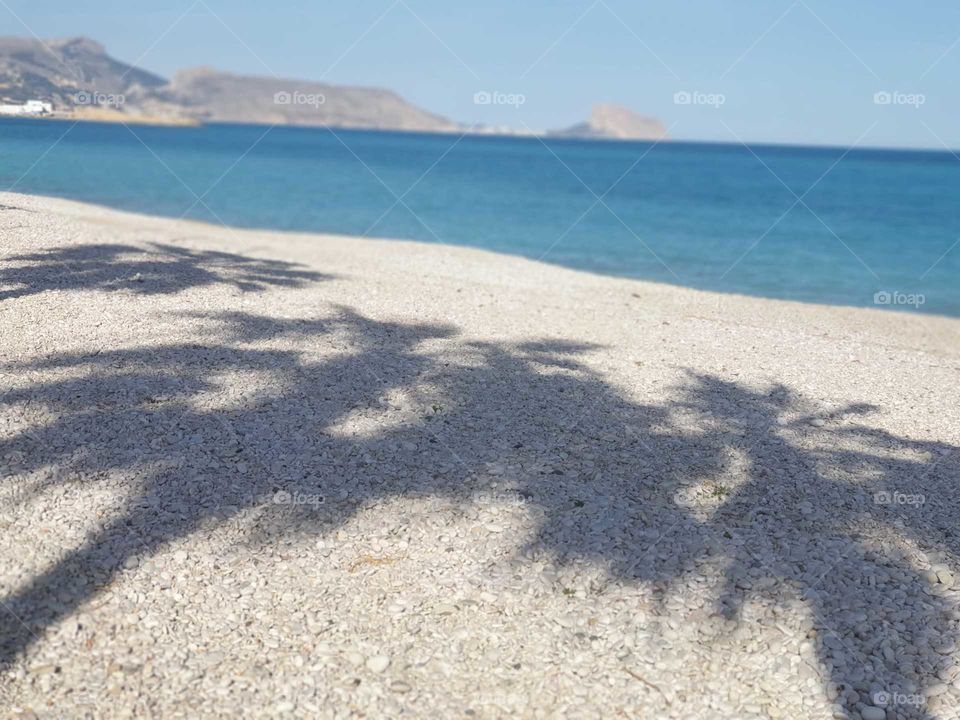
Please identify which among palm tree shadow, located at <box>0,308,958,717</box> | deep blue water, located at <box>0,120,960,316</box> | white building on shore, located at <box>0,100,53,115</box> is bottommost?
deep blue water, located at <box>0,120,960,316</box>

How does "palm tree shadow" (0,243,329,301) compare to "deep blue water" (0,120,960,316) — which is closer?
"palm tree shadow" (0,243,329,301)

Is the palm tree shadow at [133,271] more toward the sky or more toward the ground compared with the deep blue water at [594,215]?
more toward the sky

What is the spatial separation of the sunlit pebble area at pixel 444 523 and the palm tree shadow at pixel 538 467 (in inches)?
1.0

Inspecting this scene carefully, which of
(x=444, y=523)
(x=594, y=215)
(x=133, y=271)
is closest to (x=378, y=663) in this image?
(x=444, y=523)

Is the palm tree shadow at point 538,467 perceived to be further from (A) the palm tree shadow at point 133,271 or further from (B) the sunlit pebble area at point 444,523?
(A) the palm tree shadow at point 133,271

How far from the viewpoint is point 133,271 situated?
419 inches

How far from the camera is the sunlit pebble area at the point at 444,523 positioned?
4.12 metres

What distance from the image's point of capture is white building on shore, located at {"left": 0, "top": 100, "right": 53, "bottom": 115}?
35.9 ft

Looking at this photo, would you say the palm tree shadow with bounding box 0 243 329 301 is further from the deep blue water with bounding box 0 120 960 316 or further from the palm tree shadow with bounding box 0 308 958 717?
the palm tree shadow with bounding box 0 308 958 717

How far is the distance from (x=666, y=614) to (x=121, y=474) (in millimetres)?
3465

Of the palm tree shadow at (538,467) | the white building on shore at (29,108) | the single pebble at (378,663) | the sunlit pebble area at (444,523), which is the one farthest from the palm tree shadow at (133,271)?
the single pebble at (378,663)

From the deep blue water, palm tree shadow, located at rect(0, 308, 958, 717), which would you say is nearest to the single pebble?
palm tree shadow, located at rect(0, 308, 958, 717)

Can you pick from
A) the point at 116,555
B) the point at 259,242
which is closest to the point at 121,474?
the point at 116,555

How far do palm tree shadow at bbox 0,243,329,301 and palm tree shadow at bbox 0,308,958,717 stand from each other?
2298mm
